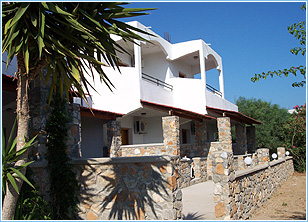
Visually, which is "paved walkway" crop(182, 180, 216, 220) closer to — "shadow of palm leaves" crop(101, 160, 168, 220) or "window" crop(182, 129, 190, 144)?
"shadow of palm leaves" crop(101, 160, 168, 220)

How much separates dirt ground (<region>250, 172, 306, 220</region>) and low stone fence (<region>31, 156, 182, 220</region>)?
3.62 metres

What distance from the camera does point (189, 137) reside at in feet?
69.5

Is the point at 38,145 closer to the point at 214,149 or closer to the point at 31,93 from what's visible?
the point at 31,93

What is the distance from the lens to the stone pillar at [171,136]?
42.5 feet

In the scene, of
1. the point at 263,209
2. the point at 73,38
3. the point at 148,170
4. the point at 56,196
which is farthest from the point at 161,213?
the point at 263,209

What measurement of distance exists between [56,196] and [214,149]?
11.8m

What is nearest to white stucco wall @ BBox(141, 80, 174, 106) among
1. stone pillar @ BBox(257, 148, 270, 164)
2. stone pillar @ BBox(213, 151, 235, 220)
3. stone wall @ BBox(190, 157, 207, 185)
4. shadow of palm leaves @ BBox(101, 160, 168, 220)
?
stone wall @ BBox(190, 157, 207, 185)

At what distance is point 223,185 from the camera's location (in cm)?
661

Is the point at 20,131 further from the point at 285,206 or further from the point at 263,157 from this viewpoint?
the point at 263,157

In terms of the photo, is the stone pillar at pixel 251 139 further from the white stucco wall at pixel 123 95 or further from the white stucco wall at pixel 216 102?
the white stucco wall at pixel 123 95

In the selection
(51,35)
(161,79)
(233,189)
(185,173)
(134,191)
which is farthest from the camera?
(161,79)

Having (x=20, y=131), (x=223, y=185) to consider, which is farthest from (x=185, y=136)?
(x=20, y=131)

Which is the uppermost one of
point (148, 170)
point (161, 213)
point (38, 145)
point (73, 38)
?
point (73, 38)

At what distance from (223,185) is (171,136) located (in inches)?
256
